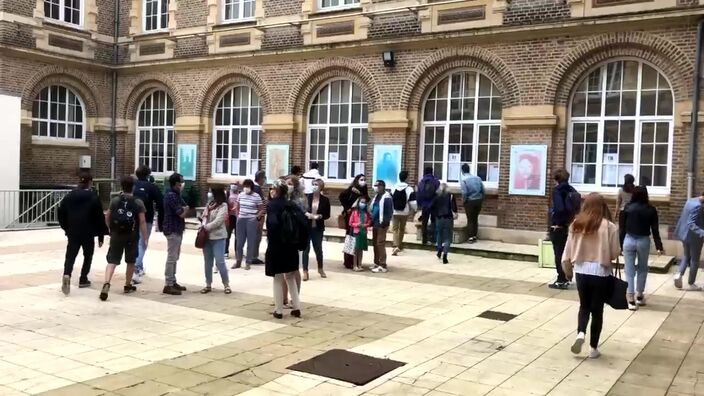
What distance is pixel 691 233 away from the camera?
31.9ft

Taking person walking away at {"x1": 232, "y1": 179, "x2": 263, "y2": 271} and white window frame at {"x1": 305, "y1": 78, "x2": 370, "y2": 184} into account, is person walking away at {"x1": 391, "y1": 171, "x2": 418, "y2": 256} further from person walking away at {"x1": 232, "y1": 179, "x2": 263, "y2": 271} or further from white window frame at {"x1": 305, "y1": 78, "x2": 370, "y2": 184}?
white window frame at {"x1": 305, "y1": 78, "x2": 370, "y2": 184}

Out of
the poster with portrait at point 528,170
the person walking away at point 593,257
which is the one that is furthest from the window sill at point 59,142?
the person walking away at point 593,257

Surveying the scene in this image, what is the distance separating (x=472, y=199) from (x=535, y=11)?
4.57 m

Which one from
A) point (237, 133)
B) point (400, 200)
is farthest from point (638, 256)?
point (237, 133)

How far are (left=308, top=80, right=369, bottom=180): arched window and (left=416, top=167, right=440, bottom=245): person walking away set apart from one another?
3828 millimetres

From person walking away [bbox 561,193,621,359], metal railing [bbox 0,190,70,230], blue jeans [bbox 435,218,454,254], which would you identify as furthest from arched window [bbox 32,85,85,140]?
person walking away [bbox 561,193,621,359]

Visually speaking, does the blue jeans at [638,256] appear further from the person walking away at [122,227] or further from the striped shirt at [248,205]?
the person walking away at [122,227]

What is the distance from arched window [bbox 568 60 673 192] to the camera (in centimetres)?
1364

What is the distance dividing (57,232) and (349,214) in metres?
9.44

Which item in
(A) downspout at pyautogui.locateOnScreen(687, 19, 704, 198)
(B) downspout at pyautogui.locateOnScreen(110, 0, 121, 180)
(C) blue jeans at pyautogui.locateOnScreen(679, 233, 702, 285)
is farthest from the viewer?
(B) downspout at pyautogui.locateOnScreen(110, 0, 121, 180)

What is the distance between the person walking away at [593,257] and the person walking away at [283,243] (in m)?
3.07

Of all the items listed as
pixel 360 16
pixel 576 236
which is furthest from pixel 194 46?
pixel 576 236

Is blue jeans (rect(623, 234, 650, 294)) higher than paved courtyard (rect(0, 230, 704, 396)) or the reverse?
higher

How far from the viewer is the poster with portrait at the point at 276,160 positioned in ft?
60.8
